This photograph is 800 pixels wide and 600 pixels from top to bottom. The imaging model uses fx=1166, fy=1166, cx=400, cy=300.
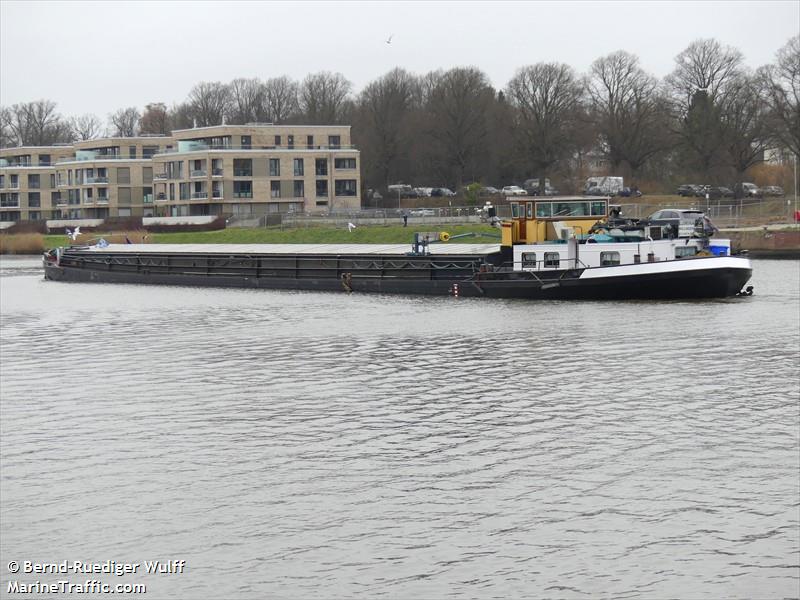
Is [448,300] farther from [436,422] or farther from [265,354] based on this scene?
[436,422]

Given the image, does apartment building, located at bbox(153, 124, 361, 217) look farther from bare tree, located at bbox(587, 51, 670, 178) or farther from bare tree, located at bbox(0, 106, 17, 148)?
bare tree, located at bbox(0, 106, 17, 148)

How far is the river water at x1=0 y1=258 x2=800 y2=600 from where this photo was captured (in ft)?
54.6

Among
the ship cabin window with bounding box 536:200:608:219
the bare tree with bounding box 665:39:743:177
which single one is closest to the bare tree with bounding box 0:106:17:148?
the bare tree with bounding box 665:39:743:177

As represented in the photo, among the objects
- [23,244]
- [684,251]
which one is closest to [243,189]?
[23,244]

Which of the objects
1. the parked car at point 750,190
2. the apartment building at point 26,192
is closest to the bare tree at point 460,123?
the parked car at point 750,190

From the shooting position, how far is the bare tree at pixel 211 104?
171387mm

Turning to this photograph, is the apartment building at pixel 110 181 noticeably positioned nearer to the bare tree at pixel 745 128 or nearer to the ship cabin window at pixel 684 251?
the bare tree at pixel 745 128

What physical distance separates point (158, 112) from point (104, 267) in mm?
125245

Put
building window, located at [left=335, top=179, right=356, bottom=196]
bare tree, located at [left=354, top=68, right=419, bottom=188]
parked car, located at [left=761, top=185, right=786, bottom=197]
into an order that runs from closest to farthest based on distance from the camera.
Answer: parked car, located at [left=761, top=185, right=786, bottom=197]
building window, located at [left=335, top=179, right=356, bottom=196]
bare tree, located at [left=354, top=68, right=419, bottom=188]

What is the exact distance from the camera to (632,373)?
31.0 meters

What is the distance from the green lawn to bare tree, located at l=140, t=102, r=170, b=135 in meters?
79.7

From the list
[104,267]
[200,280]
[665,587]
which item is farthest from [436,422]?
[104,267]

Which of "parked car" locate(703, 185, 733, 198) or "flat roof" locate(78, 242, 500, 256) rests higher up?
"parked car" locate(703, 185, 733, 198)

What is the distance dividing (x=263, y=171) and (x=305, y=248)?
3735 cm
